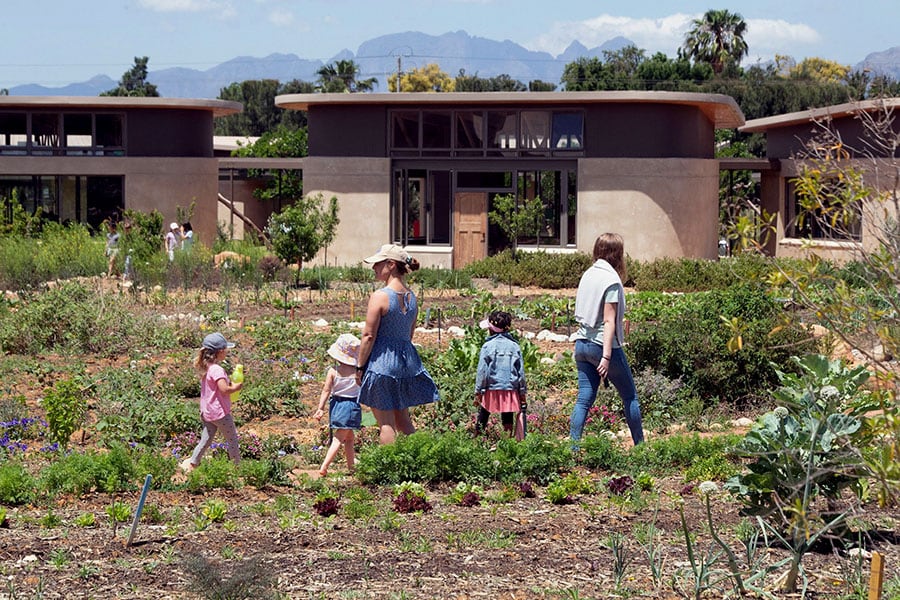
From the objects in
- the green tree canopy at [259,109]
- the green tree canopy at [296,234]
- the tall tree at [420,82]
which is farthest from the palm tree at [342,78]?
the green tree canopy at [296,234]

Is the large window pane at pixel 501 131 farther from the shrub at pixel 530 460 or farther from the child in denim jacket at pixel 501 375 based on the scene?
the shrub at pixel 530 460

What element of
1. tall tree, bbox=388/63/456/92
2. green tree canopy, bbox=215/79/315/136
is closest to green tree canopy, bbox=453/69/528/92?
tall tree, bbox=388/63/456/92

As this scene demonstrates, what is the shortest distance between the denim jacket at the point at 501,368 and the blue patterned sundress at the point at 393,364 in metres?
0.86

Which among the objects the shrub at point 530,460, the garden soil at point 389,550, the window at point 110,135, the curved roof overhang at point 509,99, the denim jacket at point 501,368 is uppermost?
the curved roof overhang at point 509,99

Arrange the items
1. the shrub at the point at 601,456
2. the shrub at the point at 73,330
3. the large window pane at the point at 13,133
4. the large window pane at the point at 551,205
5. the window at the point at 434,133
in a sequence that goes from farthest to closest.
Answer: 1. the large window pane at the point at 13,133
2. the window at the point at 434,133
3. the large window pane at the point at 551,205
4. the shrub at the point at 73,330
5. the shrub at the point at 601,456

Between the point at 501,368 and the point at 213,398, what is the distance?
2.14 m

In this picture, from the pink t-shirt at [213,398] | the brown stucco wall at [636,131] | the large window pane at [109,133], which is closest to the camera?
the pink t-shirt at [213,398]

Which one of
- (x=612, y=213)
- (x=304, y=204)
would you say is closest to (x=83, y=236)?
(x=304, y=204)

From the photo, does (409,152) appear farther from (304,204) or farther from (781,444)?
(781,444)

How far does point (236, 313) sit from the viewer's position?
18328 millimetres

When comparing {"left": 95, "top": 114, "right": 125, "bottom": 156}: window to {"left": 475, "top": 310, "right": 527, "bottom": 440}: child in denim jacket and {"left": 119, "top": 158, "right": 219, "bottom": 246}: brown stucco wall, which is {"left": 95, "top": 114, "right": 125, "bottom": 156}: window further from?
{"left": 475, "top": 310, "right": 527, "bottom": 440}: child in denim jacket

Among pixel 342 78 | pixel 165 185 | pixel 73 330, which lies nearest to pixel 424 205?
pixel 165 185

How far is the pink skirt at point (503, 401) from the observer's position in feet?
30.5

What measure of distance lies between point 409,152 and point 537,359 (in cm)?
1741
